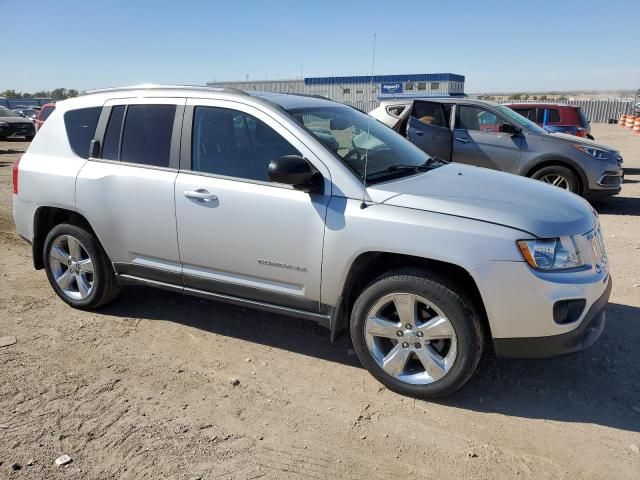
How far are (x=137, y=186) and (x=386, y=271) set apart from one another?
1957 millimetres

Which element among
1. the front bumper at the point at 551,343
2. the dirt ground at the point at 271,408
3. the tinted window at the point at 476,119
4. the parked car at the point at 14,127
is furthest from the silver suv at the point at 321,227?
the parked car at the point at 14,127

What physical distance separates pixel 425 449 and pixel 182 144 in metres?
2.59

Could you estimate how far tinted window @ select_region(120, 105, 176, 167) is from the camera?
13.2ft

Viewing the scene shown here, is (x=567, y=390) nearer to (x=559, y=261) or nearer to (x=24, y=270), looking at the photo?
(x=559, y=261)

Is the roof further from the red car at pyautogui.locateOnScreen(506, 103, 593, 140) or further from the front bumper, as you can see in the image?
the front bumper

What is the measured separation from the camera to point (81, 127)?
448 centimetres

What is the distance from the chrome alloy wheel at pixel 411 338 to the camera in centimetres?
322

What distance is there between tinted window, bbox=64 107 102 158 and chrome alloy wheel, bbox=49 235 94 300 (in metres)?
0.73

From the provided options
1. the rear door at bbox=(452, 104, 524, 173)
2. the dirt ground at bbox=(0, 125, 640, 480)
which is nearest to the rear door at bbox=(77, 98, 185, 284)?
the dirt ground at bbox=(0, 125, 640, 480)

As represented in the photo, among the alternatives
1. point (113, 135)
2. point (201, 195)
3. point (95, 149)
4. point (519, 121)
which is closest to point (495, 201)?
point (201, 195)

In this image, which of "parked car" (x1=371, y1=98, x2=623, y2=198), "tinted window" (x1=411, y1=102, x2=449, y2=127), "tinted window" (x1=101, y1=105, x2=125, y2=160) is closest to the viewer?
"tinted window" (x1=101, y1=105, x2=125, y2=160)

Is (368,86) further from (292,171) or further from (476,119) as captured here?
(292,171)

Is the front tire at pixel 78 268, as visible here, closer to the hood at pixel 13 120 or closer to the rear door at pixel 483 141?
the rear door at pixel 483 141

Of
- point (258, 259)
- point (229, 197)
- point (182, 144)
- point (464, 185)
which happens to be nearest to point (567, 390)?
point (464, 185)
